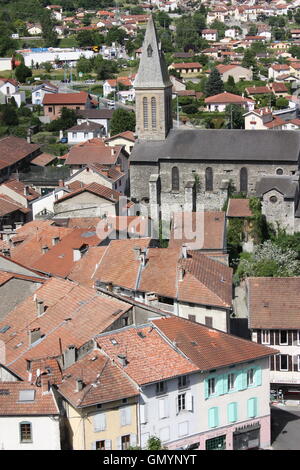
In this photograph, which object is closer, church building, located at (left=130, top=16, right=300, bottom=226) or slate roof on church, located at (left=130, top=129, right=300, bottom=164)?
slate roof on church, located at (left=130, top=129, right=300, bottom=164)

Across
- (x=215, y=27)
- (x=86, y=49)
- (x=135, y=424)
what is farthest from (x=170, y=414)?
(x=215, y=27)

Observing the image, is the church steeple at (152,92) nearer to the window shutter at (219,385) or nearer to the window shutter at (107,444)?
the window shutter at (219,385)

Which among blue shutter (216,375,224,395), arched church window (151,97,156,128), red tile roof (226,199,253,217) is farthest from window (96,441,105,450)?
arched church window (151,97,156,128)

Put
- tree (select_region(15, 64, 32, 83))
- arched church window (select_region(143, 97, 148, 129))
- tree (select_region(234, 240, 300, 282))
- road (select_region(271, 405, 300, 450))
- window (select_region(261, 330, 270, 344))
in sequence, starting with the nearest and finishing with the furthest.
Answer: road (select_region(271, 405, 300, 450)), window (select_region(261, 330, 270, 344)), tree (select_region(234, 240, 300, 282)), arched church window (select_region(143, 97, 148, 129)), tree (select_region(15, 64, 32, 83))

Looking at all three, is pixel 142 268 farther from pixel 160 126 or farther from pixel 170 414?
pixel 160 126

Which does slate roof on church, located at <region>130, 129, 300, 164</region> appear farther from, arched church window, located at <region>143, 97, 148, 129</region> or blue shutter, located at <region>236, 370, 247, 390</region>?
blue shutter, located at <region>236, 370, 247, 390</region>

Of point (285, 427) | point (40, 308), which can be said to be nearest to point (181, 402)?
point (285, 427)

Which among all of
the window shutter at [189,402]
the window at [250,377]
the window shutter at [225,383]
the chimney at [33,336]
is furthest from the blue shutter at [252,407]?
the chimney at [33,336]
